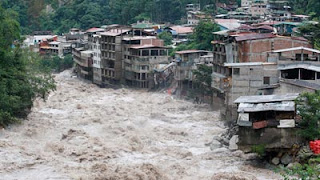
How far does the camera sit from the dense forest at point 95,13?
5966 cm

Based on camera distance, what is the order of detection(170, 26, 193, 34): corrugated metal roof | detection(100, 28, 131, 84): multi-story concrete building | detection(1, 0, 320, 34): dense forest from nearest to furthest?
detection(100, 28, 131, 84): multi-story concrete building → detection(170, 26, 193, 34): corrugated metal roof → detection(1, 0, 320, 34): dense forest

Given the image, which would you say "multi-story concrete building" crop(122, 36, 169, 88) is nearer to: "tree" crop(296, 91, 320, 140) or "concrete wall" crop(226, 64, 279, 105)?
"concrete wall" crop(226, 64, 279, 105)

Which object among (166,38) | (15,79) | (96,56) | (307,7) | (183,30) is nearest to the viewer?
(15,79)

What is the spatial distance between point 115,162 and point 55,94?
17.6m

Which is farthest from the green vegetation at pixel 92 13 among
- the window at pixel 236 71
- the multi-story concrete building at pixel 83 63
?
the window at pixel 236 71

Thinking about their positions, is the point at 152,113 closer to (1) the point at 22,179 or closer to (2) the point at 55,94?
(2) the point at 55,94

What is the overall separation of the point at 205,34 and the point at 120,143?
731 inches

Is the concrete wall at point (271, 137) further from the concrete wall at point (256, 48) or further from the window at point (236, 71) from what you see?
the concrete wall at point (256, 48)

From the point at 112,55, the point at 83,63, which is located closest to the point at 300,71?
the point at 112,55

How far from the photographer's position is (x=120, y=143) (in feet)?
75.2

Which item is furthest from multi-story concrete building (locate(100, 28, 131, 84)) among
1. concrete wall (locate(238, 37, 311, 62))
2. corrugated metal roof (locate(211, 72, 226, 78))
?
concrete wall (locate(238, 37, 311, 62))

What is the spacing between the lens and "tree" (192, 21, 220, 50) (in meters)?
39.5

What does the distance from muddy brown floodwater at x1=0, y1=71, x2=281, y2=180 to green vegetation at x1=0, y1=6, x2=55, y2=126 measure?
0.85 m

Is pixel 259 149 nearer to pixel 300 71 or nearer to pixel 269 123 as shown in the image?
pixel 269 123
